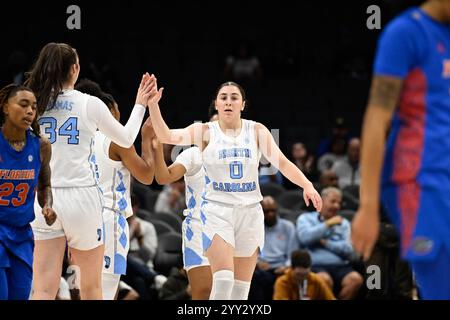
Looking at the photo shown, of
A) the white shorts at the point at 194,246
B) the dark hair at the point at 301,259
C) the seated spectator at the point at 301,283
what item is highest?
the white shorts at the point at 194,246

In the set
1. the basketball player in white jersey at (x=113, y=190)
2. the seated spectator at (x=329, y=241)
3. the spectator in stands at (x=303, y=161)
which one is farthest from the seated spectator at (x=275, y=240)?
the basketball player in white jersey at (x=113, y=190)

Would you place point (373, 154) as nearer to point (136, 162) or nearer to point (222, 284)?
point (222, 284)

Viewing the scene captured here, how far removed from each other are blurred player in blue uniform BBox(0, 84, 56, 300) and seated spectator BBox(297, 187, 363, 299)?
16.8 ft

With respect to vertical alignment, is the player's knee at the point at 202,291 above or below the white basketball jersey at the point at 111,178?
below

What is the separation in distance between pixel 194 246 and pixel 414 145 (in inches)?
155

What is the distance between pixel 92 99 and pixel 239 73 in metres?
8.52

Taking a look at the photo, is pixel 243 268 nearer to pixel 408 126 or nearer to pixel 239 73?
pixel 408 126

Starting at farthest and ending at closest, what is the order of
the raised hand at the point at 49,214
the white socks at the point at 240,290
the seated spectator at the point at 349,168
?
the seated spectator at the point at 349,168
the white socks at the point at 240,290
the raised hand at the point at 49,214

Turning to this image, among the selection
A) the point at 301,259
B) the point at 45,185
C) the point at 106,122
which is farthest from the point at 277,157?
the point at 301,259

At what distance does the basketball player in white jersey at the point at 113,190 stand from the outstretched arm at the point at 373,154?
3.51 meters

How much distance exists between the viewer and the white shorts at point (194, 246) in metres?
7.80

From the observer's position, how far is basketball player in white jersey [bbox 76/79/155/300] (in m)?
7.41

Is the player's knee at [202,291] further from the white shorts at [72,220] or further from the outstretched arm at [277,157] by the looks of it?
the white shorts at [72,220]

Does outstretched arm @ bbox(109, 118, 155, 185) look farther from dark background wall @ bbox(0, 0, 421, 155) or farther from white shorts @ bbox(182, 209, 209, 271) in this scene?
dark background wall @ bbox(0, 0, 421, 155)
